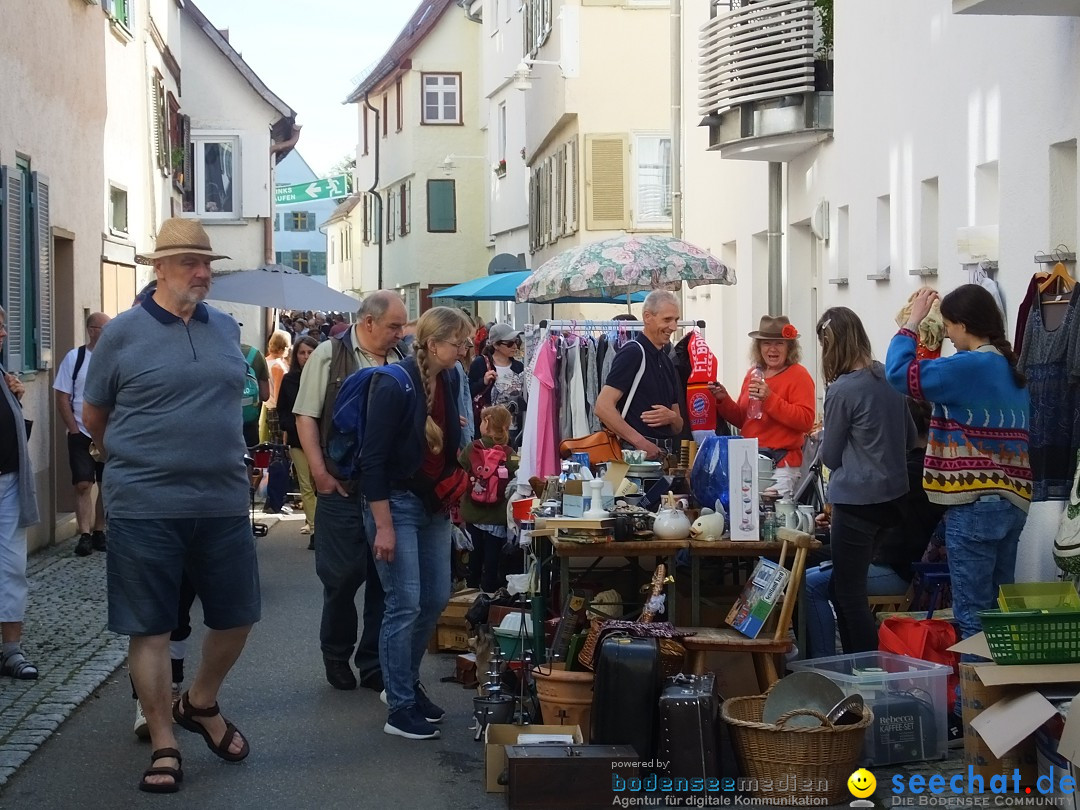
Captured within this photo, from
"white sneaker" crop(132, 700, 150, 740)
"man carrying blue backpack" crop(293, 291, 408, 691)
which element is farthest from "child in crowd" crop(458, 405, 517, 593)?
"white sneaker" crop(132, 700, 150, 740)

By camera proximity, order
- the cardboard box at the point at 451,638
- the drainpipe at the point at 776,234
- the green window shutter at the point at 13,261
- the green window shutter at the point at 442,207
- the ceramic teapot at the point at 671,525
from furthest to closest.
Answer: the green window shutter at the point at 442,207
the drainpipe at the point at 776,234
the green window shutter at the point at 13,261
the cardboard box at the point at 451,638
the ceramic teapot at the point at 671,525

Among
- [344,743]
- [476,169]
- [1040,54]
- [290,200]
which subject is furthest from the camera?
[290,200]

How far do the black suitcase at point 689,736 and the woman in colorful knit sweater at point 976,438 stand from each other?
155 centimetres

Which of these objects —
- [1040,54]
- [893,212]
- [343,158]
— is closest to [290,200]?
[893,212]

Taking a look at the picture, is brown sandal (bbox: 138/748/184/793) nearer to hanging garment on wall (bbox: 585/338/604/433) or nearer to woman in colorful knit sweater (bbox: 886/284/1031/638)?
woman in colorful knit sweater (bbox: 886/284/1031/638)

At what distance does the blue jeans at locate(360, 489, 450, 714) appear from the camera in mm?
7379

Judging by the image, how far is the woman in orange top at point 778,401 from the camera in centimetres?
1007

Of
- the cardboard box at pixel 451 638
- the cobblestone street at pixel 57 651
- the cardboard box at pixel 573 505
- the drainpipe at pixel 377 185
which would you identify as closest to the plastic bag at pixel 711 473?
the cardboard box at pixel 573 505

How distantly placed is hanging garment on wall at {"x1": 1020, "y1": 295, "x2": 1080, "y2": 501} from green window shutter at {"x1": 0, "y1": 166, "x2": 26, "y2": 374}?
8.25m

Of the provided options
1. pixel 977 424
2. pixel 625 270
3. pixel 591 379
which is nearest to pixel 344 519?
pixel 977 424

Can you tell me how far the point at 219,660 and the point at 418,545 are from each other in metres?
1.13

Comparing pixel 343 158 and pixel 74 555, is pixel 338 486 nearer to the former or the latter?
pixel 74 555

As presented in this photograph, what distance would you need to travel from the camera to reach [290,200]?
51.7 meters

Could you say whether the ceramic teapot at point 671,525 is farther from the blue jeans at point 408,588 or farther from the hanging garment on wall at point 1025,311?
the hanging garment on wall at point 1025,311
